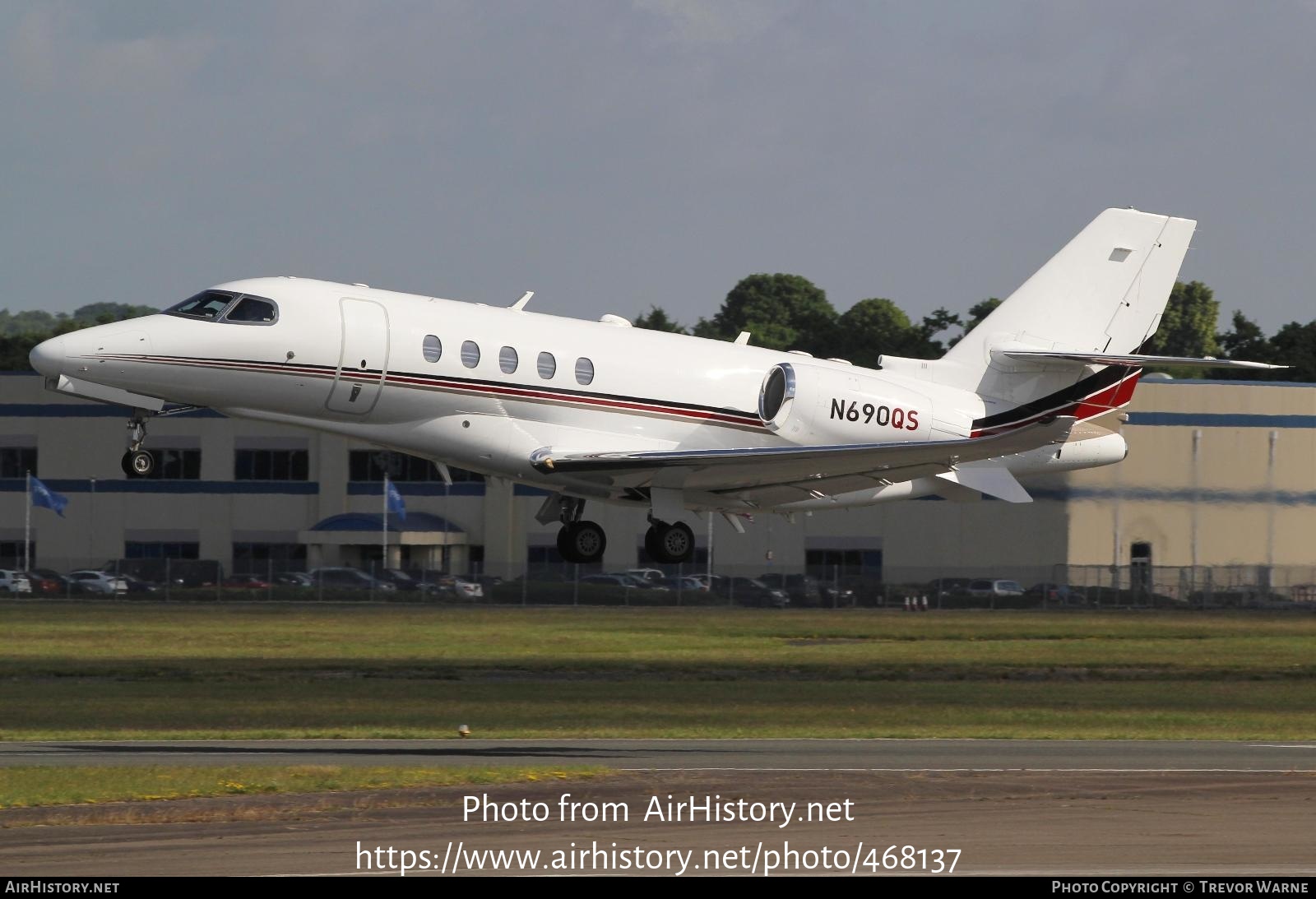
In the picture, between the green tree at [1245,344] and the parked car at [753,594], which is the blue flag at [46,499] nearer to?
the parked car at [753,594]

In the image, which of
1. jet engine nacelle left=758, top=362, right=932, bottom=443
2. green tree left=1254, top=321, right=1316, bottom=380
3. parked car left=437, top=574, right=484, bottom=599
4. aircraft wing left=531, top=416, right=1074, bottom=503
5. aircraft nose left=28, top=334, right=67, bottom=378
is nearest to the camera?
aircraft nose left=28, top=334, right=67, bottom=378

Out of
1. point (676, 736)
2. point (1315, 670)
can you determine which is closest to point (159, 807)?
point (676, 736)

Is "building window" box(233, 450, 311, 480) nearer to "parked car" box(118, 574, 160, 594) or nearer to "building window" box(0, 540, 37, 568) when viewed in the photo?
"building window" box(0, 540, 37, 568)

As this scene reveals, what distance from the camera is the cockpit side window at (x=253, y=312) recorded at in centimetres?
2227

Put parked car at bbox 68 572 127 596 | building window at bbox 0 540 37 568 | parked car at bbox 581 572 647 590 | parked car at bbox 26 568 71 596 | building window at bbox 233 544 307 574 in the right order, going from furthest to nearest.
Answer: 1. building window at bbox 0 540 37 568
2. building window at bbox 233 544 307 574
3. parked car at bbox 581 572 647 590
4. parked car at bbox 26 568 71 596
5. parked car at bbox 68 572 127 596

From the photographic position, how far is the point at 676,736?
3048 centimetres

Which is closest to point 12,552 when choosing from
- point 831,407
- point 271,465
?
point 271,465

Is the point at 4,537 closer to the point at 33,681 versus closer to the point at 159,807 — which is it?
the point at 33,681

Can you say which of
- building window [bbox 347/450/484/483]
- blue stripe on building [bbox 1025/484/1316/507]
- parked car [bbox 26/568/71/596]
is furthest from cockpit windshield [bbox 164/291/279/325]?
building window [bbox 347/450/484/483]

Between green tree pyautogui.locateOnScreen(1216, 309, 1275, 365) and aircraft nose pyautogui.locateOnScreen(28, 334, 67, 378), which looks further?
green tree pyautogui.locateOnScreen(1216, 309, 1275, 365)

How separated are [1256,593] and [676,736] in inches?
1236

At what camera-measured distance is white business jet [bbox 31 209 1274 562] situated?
22219mm

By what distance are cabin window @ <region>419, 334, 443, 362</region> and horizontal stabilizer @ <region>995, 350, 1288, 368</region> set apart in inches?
367

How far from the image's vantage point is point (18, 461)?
69.8 meters
